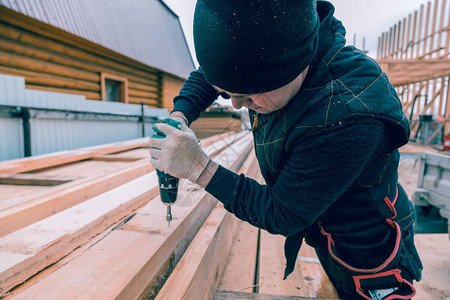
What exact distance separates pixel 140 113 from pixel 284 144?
313 inches

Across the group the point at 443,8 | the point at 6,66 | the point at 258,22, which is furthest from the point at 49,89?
the point at 443,8

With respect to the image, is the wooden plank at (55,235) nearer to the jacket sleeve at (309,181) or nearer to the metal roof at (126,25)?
the jacket sleeve at (309,181)

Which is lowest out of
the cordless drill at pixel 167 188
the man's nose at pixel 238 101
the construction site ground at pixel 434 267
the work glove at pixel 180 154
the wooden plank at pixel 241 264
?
the construction site ground at pixel 434 267

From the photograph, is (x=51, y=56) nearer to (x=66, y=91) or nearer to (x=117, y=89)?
(x=66, y=91)

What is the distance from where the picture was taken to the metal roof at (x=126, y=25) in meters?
5.05

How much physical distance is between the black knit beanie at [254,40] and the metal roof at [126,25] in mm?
5186

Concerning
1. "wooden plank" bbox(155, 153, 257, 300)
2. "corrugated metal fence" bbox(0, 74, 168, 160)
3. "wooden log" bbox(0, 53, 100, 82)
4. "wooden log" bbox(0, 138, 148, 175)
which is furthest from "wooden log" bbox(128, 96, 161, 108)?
"wooden plank" bbox(155, 153, 257, 300)

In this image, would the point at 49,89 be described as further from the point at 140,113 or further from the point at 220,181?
the point at 220,181

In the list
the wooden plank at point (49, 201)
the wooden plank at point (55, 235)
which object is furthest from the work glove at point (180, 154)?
the wooden plank at point (49, 201)

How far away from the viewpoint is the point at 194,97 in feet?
4.74

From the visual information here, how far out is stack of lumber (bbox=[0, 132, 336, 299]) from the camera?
2.52 ft

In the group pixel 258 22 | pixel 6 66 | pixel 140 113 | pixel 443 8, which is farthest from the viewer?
pixel 443 8

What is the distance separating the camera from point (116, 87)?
27.0 feet

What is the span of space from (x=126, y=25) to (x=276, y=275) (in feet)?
28.1
